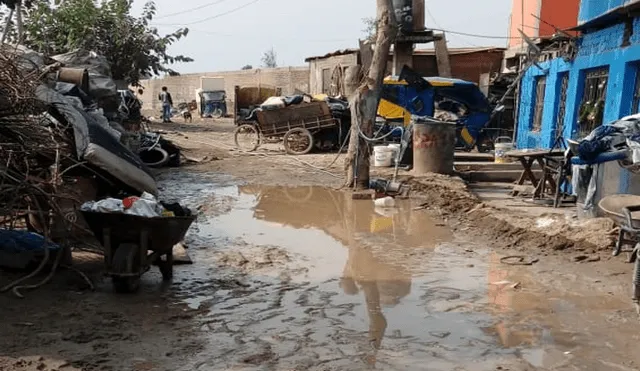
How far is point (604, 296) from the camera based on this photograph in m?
5.50

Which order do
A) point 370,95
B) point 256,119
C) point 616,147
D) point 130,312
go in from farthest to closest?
point 256,119
point 370,95
point 616,147
point 130,312

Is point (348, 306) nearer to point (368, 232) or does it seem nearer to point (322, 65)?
point (368, 232)

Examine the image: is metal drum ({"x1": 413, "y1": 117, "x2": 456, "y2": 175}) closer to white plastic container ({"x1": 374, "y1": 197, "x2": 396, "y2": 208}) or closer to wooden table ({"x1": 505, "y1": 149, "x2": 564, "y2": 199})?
wooden table ({"x1": 505, "y1": 149, "x2": 564, "y2": 199})

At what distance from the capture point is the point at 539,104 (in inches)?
581

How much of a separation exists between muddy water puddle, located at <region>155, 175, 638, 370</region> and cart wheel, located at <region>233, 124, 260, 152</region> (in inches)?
377

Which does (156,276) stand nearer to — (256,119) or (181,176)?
(181,176)

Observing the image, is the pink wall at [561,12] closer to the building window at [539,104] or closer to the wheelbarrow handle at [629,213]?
the building window at [539,104]

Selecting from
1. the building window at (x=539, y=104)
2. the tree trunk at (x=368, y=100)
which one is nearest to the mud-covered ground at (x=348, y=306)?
the tree trunk at (x=368, y=100)

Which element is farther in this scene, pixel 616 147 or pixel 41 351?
pixel 616 147

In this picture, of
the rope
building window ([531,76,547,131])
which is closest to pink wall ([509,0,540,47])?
building window ([531,76,547,131])

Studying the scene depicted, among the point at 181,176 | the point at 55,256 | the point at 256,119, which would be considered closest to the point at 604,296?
the point at 55,256

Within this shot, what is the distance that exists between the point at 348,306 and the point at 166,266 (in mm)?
1746

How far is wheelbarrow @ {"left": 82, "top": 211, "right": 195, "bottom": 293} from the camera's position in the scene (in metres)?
5.03

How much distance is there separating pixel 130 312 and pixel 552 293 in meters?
3.70
